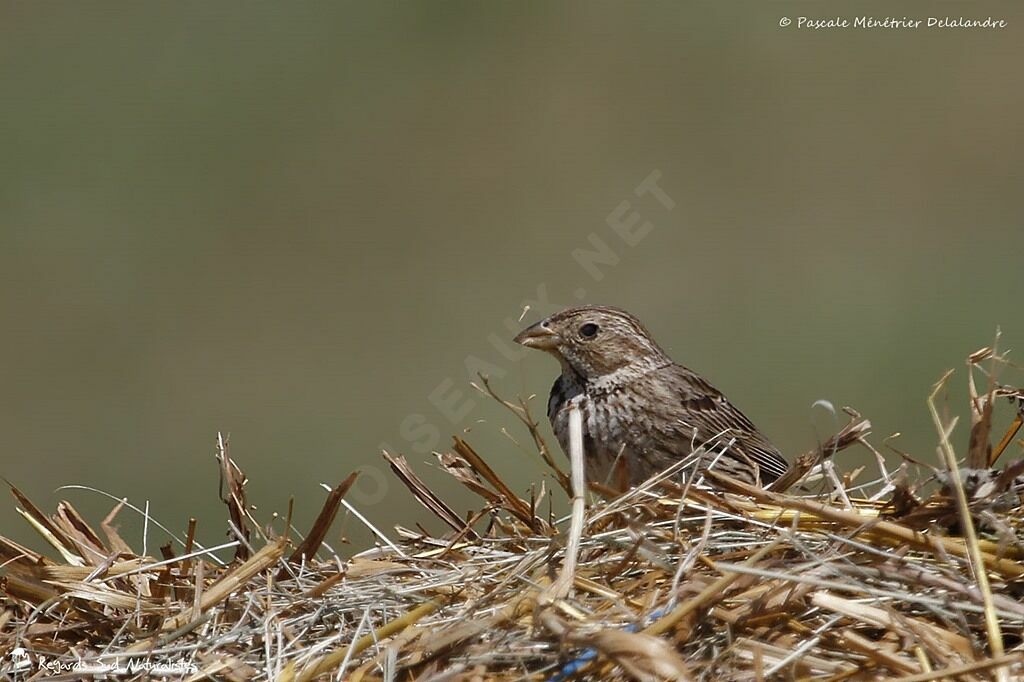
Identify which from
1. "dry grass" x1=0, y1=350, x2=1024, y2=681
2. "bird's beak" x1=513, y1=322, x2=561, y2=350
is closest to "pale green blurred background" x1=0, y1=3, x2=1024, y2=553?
"bird's beak" x1=513, y1=322, x2=561, y2=350

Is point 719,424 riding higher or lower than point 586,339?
lower

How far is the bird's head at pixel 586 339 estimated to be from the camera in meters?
5.39

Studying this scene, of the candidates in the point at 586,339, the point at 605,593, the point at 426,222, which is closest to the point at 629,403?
the point at 586,339

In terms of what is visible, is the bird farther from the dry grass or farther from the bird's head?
the dry grass

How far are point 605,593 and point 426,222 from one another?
28.2 feet

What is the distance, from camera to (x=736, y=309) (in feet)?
A: 32.2

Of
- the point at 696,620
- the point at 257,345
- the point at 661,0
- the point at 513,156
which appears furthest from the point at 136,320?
the point at 696,620

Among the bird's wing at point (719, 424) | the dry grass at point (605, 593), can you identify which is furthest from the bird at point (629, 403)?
the dry grass at point (605, 593)

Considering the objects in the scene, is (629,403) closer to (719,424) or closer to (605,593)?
(719,424)

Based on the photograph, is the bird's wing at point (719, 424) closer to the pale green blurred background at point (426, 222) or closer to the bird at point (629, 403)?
the bird at point (629, 403)

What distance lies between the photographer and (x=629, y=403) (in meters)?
5.28

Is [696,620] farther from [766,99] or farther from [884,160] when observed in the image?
[766,99]

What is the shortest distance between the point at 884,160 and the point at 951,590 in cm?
870

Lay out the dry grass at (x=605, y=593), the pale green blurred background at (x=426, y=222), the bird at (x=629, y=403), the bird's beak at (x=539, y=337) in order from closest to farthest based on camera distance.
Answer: the dry grass at (x=605, y=593), the bird at (x=629, y=403), the bird's beak at (x=539, y=337), the pale green blurred background at (x=426, y=222)
